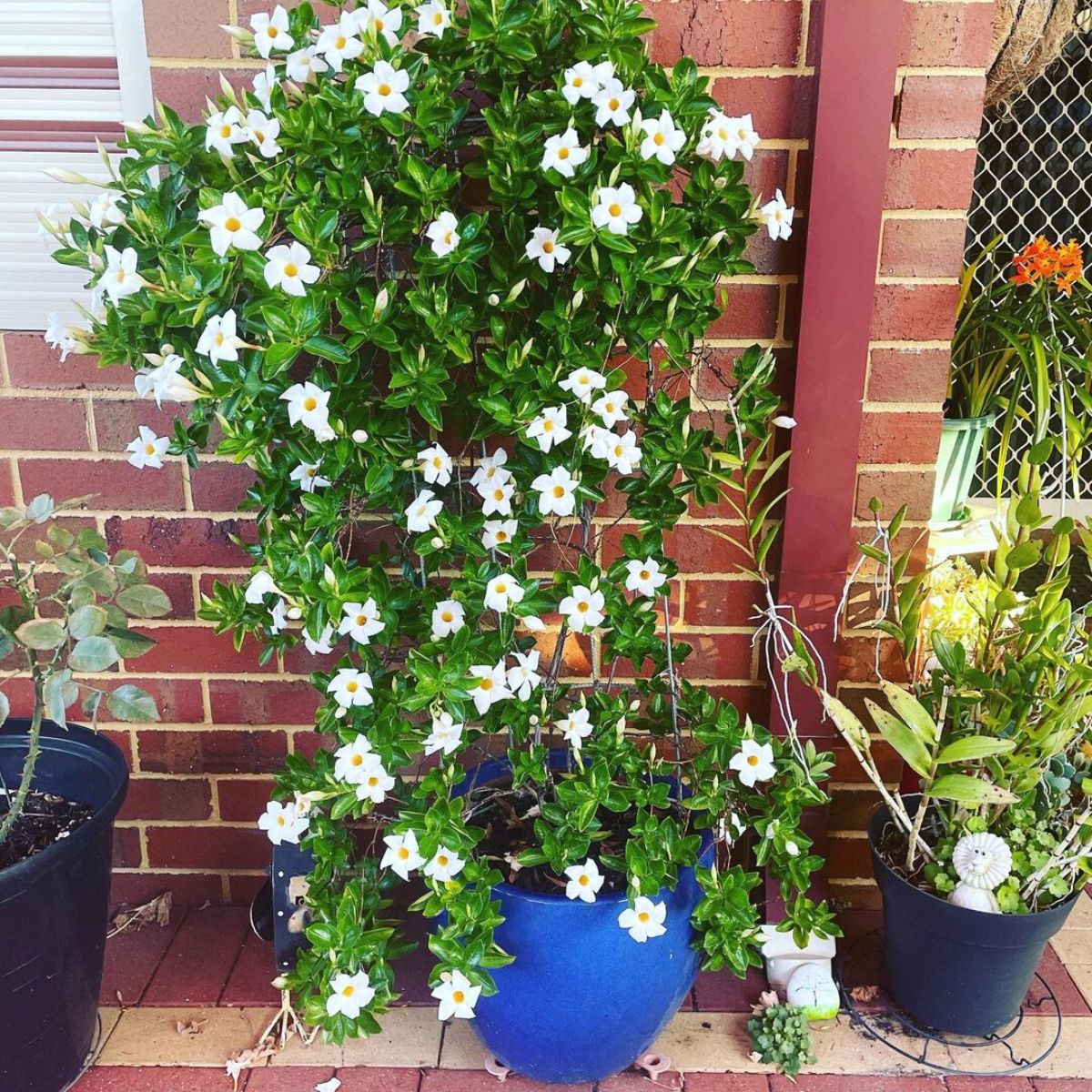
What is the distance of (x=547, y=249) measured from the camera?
1.48m

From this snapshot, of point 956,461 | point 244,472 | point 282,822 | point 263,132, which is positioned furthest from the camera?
point 956,461

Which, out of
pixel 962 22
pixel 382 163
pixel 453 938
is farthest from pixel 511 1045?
pixel 962 22

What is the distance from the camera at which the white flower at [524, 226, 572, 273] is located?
1.47 m

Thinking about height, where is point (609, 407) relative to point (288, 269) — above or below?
below

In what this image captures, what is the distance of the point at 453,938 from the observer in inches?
64.5

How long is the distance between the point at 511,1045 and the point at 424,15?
5.34 feet

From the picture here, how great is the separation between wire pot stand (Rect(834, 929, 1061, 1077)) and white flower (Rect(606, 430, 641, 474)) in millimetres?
1219

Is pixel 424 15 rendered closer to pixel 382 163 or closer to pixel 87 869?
pixel 382 163

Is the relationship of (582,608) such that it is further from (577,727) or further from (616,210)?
(616,210)

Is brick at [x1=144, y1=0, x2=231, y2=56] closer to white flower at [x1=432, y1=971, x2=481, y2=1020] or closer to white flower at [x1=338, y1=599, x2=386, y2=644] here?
white flower at [x1=338, y1=599, x2=386, y2=644]

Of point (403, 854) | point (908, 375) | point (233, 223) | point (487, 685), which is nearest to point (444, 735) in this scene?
point (487, 685)

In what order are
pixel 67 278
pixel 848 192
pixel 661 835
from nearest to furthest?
pixel 661 835 < pixel 848 192 < pixel 67 278

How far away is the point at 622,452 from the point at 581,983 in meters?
0.88

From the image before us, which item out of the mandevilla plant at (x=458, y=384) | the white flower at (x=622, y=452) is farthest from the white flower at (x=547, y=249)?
the white flower at (x=622, y=452)
